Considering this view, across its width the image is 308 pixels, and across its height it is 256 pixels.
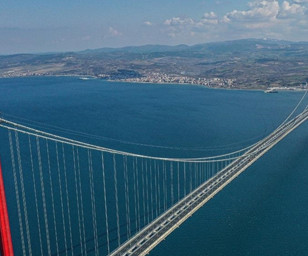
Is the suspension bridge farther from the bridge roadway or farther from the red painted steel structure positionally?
the red painted steel structure

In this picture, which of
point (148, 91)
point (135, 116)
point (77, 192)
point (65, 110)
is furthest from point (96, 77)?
point (77, 192)

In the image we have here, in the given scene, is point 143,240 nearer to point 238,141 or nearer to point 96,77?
point 238,141

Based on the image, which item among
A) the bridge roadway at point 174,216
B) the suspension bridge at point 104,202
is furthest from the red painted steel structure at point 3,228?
the bridge roadway at point 174,216

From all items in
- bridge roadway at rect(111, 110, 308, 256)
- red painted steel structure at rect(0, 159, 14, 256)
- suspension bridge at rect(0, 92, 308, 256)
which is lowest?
suspension bridge at rect(0, 92, 308, 256)

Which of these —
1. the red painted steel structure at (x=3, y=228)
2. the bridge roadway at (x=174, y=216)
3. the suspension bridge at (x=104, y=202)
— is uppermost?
the red painted steel structure at (x=3, y=228)

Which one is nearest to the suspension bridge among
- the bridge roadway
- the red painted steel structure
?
the bridge roadway

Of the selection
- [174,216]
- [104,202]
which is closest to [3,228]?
[174,216]

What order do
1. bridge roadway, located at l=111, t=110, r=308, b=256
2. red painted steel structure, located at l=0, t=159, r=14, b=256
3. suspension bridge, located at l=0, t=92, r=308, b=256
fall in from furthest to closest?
suspension bridge, located at l=0, t=92, r=308, b=256 → bridge roadway, located at l=111, t=110, r=308, b=256 → red painted steel structure, located at l=0, t=159, r=14, b=256

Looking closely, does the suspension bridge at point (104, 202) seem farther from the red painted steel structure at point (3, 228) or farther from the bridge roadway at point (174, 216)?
the red painted steel structure at point (3, 228)
